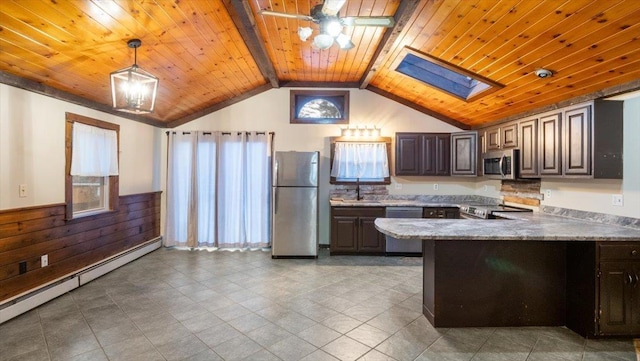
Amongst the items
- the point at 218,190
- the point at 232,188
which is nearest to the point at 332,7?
the point at 232,188

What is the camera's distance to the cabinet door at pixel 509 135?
13.1 feet

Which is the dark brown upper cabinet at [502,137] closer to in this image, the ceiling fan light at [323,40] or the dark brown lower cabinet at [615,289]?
the dark brown lower cabinet at [615,289]

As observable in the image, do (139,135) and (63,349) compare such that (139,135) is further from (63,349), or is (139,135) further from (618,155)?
(618,155)

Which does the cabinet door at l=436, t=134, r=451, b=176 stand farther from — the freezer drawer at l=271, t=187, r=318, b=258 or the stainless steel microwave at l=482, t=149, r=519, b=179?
the freezer drawer at l=271, t=187, r=318, b=258

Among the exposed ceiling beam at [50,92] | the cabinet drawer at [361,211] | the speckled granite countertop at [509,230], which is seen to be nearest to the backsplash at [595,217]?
the speckled granite countertop at [509,230]

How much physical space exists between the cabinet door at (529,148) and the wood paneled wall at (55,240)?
548 cm

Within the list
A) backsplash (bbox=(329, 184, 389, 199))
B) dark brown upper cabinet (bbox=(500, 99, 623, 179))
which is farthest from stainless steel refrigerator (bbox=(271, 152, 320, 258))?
dark brown upper cabinet (bbox=(500, 99, 623, 179))

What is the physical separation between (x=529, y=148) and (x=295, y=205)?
10.7ft

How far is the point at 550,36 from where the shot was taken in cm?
252

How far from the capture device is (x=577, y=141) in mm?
3092

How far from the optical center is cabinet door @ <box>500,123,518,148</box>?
13.1 ft

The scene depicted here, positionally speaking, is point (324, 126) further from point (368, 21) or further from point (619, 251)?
A: point (619, 251)

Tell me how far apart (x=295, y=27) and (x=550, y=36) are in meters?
2.36

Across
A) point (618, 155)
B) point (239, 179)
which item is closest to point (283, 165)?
point (239, 179)
